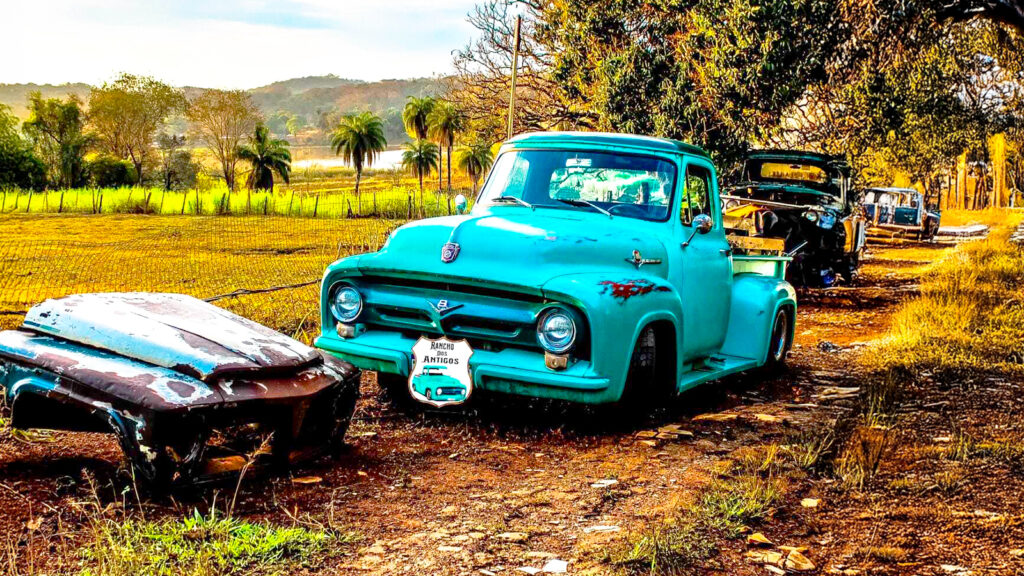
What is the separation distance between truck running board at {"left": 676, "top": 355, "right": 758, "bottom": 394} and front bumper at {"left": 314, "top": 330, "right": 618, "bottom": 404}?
977 millimetres

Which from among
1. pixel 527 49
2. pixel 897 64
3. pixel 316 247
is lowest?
pixel 316 247

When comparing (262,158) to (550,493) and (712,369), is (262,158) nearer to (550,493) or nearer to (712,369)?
(712,369)

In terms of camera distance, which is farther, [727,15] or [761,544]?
[727,15]

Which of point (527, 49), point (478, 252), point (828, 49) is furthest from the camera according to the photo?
point (527, 49)

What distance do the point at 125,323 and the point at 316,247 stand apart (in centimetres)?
3031

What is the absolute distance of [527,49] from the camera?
23.0m

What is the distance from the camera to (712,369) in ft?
22.1

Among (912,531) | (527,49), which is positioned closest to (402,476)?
(912,531)

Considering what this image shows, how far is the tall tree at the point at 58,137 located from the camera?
274 ft

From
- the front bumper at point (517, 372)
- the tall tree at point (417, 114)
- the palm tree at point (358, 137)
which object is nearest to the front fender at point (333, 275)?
the front bumper at point (517, 372)

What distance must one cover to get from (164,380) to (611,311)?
2.33m

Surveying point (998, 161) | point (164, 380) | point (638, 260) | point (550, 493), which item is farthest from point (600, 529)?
point (998, 161)

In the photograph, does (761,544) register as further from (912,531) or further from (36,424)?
(36,424)

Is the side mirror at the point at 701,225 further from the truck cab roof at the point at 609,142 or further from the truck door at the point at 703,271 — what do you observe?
the truck cab roof at the point at 609,142
